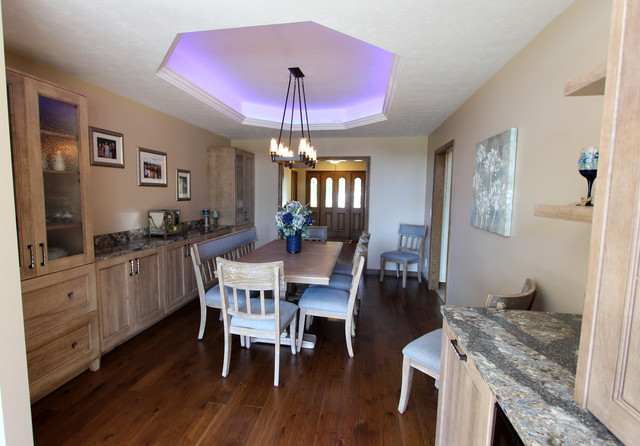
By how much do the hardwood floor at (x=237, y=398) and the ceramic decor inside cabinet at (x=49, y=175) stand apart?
92 cm

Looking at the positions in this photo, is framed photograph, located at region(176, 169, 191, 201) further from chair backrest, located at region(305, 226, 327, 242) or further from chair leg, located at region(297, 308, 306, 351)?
chair leg, located at region(297, 308, 306, 351)

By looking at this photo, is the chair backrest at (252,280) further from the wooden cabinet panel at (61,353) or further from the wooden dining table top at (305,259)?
the wooden cabinet panel at (61,353)

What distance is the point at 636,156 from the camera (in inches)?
23.8

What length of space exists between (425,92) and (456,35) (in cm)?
100

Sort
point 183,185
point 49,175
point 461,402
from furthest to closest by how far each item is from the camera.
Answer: point 183,185 < point 49,175 < point 461,402

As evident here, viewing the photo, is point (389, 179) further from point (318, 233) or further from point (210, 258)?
point (210, 258)

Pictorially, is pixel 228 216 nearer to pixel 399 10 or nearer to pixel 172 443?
pixel 172 443

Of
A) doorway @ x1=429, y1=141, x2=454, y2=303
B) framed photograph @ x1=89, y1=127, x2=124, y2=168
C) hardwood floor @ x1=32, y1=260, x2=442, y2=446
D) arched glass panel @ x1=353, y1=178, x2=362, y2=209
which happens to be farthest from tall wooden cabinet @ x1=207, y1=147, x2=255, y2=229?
arched glass panel @ x1=353, y1=178, x2=362, y2=209

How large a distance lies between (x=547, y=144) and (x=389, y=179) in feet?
11.2

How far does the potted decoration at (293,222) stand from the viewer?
3059 mm

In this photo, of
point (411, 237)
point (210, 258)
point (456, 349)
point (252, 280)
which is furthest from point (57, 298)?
point (411, 237)

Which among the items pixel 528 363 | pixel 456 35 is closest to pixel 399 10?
pixel 456 35

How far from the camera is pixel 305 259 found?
2.92m

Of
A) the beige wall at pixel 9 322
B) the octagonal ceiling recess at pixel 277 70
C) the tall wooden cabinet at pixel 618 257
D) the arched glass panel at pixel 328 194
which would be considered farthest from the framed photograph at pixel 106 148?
the arched glass panel at pixel 328 194
